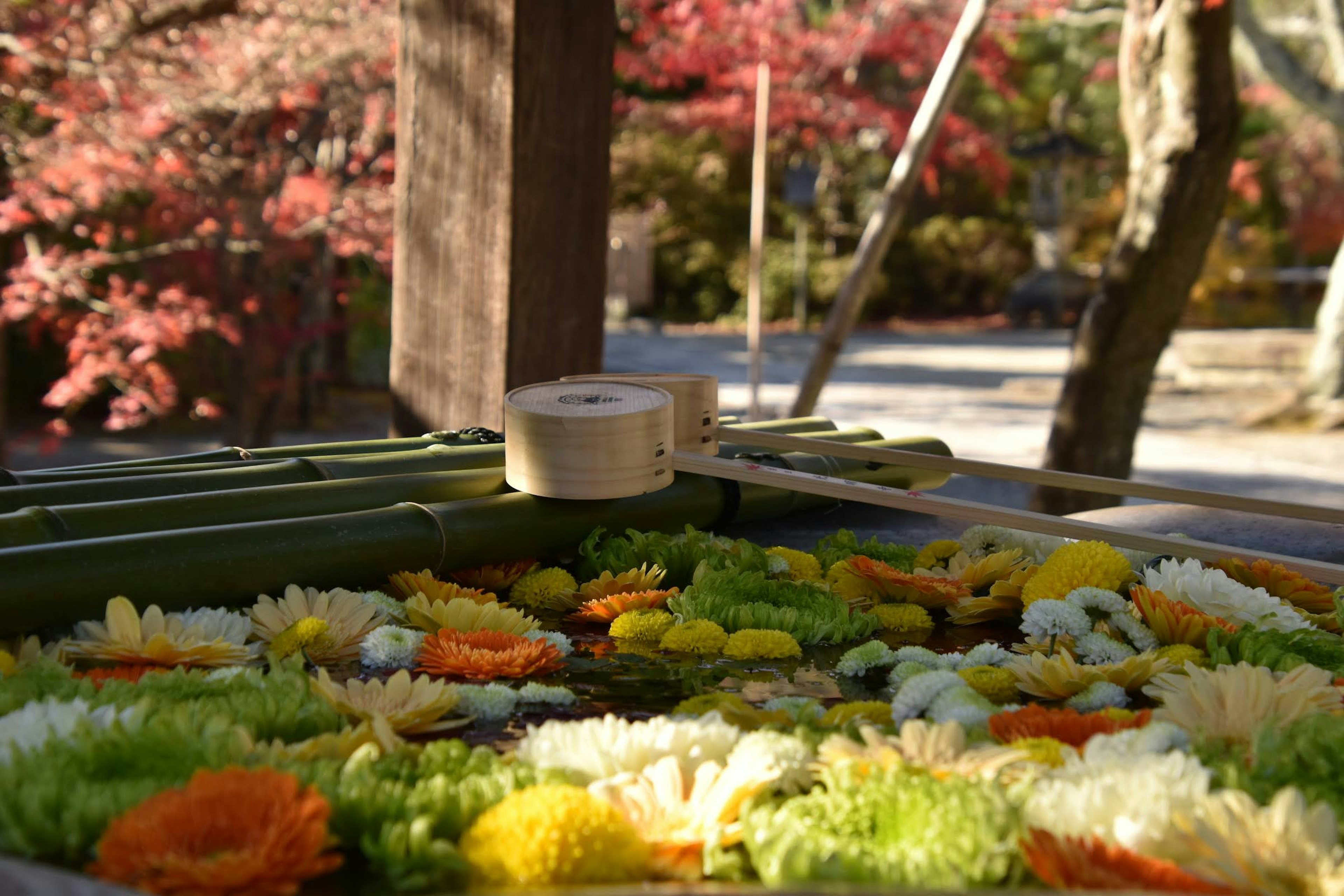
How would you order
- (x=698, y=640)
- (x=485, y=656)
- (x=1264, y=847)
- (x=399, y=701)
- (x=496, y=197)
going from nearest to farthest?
(x=1264, y=847), (x=399, y=701), (x=485, y=656), (x=698, y=640), (x=496, y=197)

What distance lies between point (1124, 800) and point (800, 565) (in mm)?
749

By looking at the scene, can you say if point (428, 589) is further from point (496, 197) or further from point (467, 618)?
point (496, 197)

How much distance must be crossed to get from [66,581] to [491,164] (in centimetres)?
117

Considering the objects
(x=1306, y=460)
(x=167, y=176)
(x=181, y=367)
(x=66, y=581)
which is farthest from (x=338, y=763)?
(x=1306, y=460)

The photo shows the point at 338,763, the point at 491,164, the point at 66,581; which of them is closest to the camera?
the point at 338,763

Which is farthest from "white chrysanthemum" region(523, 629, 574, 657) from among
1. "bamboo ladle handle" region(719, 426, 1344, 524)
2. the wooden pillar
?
the wooden pillar

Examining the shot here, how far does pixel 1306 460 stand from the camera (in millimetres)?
7246

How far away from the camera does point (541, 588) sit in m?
1.40

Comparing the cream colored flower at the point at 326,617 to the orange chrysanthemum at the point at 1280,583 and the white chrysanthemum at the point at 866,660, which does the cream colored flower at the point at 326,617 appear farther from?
the orange chrysanthemum at the point at 1280,583

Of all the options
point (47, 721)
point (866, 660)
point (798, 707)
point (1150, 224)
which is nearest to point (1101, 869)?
point (798, 707)

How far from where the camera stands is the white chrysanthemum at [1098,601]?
1.19 meters

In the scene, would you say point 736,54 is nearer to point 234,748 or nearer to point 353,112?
point 353,112

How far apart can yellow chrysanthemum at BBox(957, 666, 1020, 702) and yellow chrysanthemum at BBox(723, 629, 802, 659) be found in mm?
178

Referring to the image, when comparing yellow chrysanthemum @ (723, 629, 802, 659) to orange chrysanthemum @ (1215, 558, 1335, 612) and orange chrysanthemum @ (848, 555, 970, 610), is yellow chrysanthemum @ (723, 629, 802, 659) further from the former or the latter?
orange chrysanthemum @ (1215, 558, 1335, 612)
